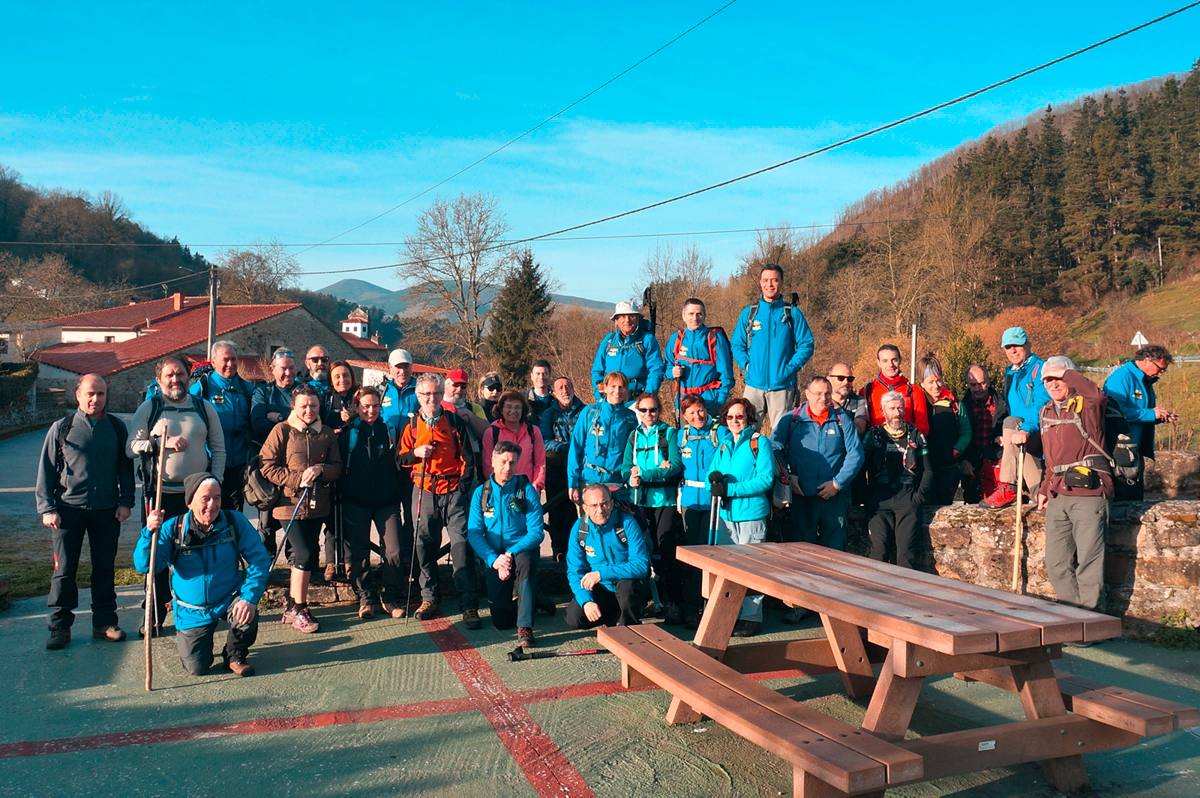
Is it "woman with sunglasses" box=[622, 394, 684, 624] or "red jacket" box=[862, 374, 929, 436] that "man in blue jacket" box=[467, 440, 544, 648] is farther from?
"red jacket" box=[862, 374, 929, 436]

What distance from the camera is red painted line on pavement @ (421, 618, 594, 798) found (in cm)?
371

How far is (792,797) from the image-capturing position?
11.8ft

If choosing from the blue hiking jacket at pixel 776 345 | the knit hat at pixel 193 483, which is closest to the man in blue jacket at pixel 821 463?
the blue hiking jacket at pixel 776 345

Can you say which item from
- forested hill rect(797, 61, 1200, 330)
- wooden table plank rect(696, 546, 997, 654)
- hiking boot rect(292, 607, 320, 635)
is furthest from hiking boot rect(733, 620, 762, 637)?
forested hill rect(797, 61, 1200, 330)

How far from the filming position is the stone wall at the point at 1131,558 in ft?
18.4

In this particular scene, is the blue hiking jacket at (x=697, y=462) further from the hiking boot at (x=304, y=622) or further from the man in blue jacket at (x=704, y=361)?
the hiking boot at (x=304, y=622)

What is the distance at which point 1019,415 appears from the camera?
7027mm

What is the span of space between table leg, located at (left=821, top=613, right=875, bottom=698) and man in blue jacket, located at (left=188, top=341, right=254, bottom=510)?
4.40 m

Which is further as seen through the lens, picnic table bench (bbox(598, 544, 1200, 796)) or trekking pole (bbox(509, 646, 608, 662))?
trekking pole (bbox(509, 646, 608, 662))

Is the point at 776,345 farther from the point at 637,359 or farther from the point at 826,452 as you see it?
the point at 826,452

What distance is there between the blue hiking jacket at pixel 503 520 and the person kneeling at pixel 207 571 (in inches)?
55.9

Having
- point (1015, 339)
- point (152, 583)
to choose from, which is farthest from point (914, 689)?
point (1015, 339)

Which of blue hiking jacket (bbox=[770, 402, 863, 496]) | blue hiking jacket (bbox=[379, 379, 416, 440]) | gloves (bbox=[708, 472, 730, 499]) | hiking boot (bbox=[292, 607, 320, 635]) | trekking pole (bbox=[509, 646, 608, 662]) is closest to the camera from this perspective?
trekking pole (bbox=[509, 646, 608, 662])

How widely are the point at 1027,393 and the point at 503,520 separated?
170 inches
